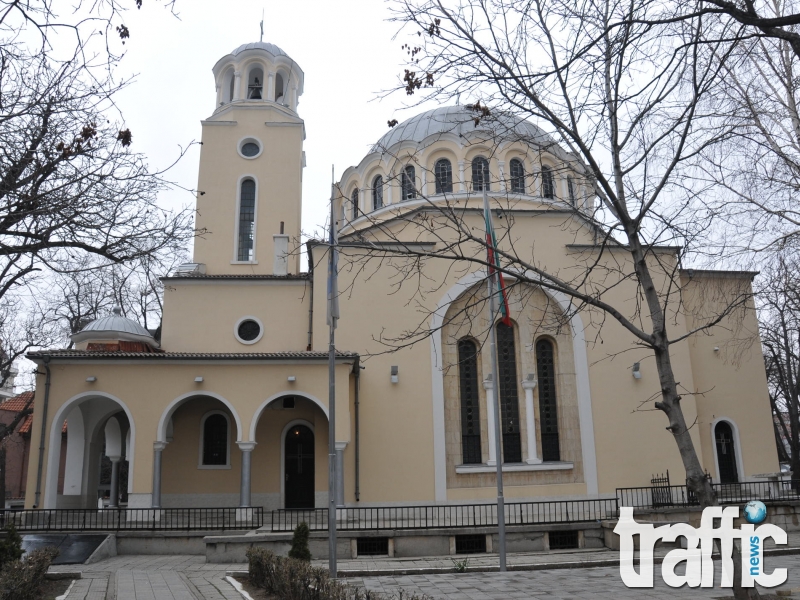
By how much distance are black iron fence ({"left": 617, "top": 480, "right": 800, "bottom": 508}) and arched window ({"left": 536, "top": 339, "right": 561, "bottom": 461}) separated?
7.59 ft

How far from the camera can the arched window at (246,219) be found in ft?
77.4

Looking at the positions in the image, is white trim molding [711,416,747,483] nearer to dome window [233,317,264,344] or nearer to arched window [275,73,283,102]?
dome window [233,317,264,344]

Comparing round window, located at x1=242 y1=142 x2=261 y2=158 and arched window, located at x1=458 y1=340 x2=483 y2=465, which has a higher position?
round window, located at x1=242 y1=142 x2=261 y2=158

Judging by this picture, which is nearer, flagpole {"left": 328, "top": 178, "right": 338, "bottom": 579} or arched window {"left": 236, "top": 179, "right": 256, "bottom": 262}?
flagpole {"left": 328, "top": 178, "right": 338, "bottom": 579}

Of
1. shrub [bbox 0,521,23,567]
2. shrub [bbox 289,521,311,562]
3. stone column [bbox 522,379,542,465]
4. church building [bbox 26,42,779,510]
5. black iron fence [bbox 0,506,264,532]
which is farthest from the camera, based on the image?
stone column [bbox 522,379,542,465]

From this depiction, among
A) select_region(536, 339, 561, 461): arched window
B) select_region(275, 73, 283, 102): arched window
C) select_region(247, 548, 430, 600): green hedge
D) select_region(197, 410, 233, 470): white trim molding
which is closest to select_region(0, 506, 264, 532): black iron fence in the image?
select_region(197, 410, 233, 470): white trim molding

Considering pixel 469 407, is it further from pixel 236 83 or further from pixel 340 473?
pixel 236 83

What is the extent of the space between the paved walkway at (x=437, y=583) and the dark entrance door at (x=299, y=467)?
6.25m

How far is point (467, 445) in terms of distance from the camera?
2052 centimetres

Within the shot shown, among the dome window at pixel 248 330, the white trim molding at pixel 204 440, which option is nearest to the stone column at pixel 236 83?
the dome window at pixel 248 330

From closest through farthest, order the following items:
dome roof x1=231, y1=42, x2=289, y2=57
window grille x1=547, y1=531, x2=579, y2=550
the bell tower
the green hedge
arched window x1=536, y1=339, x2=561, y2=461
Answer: the green hedge
window grille x1=547, y1=531, x2=579, y2=550
arched window x1=536, y1=339, x2=561, y2=461
the bell tower
dome roof x1=231, y1=42, x2=289, y2=57

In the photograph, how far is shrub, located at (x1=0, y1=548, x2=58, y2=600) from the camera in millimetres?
8141

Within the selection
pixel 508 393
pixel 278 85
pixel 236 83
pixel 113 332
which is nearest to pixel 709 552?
pixel 508 393

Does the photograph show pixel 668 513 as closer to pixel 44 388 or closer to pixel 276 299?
pixel 276 299
